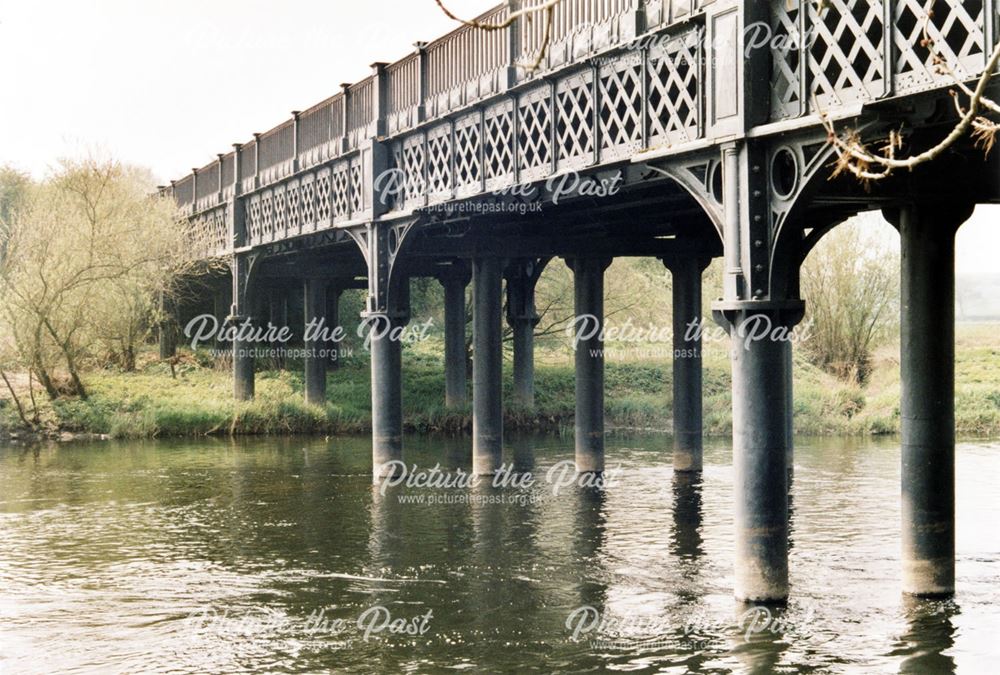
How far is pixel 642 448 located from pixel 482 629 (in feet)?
64.9

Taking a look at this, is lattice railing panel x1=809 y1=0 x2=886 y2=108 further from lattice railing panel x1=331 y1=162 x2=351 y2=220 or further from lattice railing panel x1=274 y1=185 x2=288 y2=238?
lattice railing panel x1=274 y1=185 x2=288 y2=238

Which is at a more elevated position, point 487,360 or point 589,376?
point 487,360

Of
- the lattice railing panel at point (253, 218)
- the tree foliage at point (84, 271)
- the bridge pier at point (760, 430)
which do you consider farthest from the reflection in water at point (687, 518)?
the tree foliage at point (84, 271)

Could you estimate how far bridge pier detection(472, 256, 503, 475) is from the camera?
85.3 feet

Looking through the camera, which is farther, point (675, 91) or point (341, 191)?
point (341, 191)

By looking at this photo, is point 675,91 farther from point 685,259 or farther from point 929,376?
point 685,259

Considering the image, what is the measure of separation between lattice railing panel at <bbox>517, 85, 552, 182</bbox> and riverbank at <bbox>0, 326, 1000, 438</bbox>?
743 inches

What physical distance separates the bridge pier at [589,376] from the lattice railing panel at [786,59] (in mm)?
13507

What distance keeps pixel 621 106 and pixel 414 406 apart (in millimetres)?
22925

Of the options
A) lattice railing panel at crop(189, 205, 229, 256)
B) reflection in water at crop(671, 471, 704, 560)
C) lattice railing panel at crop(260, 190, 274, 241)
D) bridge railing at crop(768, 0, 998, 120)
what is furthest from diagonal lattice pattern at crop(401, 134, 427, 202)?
lattice railing panel at crop(189, 205, 229, 256)

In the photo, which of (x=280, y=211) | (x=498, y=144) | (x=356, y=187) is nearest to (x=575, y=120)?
(x=498, y=144)

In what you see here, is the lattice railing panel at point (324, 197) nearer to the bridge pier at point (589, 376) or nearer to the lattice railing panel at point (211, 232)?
the bridge pier at point (589, 376)

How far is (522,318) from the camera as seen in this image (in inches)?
1334

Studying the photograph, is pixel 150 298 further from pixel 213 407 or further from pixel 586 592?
pixel 586 592
